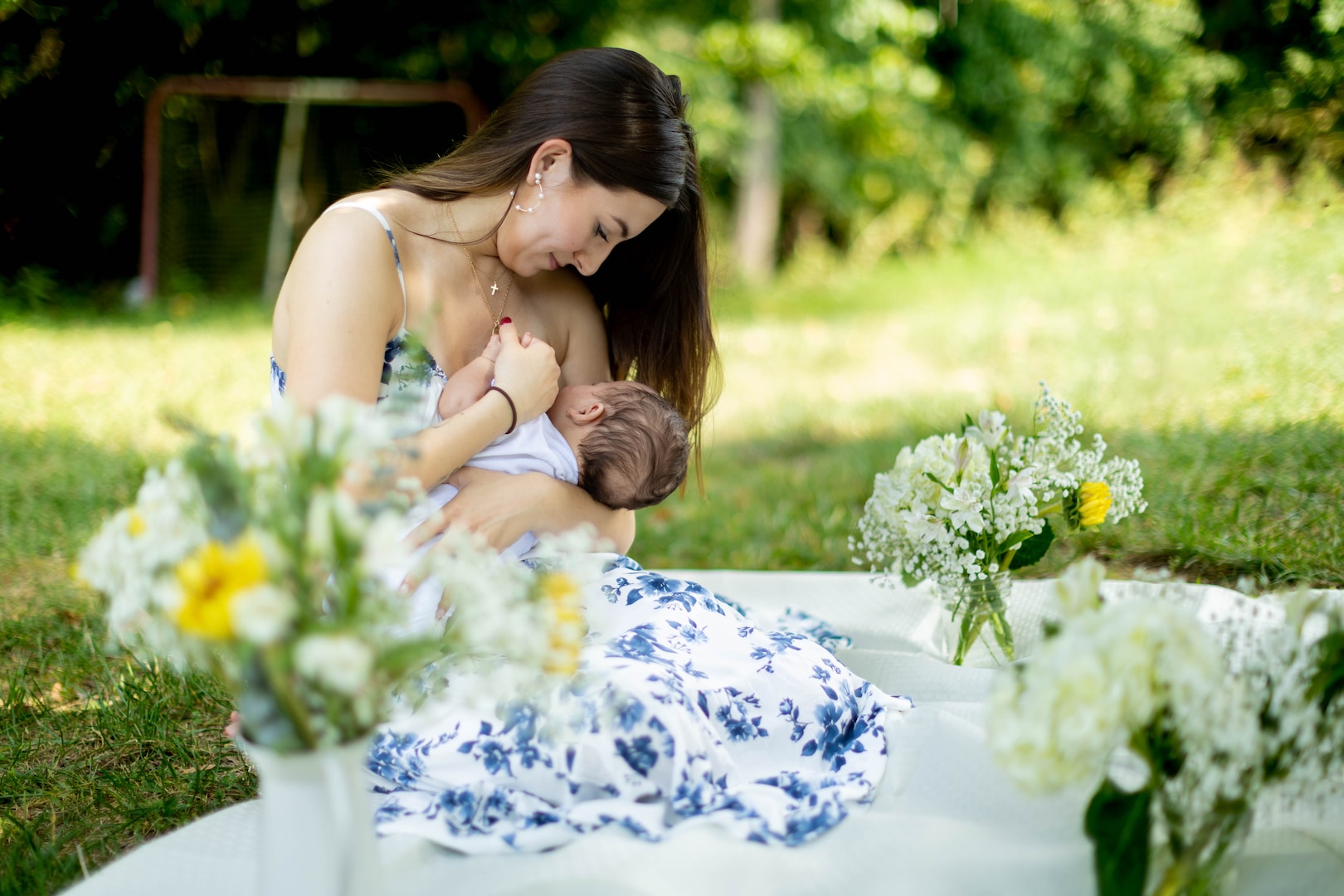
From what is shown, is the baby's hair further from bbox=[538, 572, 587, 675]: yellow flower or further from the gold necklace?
bbox=[538, 572, 587, 675]: yellow flower

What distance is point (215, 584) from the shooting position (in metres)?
1.16

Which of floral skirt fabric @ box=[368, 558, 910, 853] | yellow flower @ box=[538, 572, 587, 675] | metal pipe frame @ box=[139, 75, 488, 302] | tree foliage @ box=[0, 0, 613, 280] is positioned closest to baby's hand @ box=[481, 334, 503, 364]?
floral skirt fabric @ box=[368, 558, 910, 853]

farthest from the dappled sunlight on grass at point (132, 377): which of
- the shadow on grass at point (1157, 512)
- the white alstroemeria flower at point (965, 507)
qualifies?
the white alstroemeria flower at point (965, 507)

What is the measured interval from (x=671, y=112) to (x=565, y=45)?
706 centimetres

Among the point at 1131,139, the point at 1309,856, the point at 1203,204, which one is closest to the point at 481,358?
the point at 1309,856

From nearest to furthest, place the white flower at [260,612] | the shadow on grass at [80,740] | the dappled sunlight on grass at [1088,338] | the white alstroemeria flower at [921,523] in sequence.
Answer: the white flower at [260,612], the shadow on grass at [80,740], the white alstroemeria flower at [921,523], the dappled sunlight on grass at [1088,338]

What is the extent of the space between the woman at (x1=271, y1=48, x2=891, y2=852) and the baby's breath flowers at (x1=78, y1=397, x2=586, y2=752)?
469 millimetres

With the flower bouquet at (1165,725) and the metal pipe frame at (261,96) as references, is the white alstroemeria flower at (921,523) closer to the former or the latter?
the flower bouquet at (1165,725)

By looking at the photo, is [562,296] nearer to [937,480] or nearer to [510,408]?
[510,408]

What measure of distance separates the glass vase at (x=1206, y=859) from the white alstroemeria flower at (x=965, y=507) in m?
0.81

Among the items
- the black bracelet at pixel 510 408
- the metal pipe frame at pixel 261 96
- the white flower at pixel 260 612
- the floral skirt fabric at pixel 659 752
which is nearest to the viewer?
the white flower at pixel 260 612

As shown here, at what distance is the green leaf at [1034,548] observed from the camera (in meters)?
2.35

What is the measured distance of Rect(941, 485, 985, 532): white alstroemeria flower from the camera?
222cm

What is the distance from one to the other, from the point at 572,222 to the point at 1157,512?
81.2 inches
